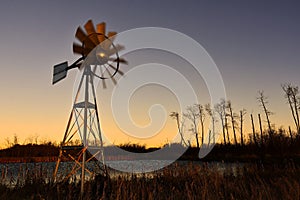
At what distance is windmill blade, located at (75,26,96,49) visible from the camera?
29.7 ft

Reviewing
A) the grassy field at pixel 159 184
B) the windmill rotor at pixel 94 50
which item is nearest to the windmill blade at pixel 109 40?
the windmill rotor at pixel 94 50

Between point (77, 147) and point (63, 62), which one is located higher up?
point (63, 62)

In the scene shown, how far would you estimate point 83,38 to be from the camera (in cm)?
918

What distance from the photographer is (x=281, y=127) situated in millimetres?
47219

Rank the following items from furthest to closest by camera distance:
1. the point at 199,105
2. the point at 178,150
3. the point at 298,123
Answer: the point at 199,105 < the point at 178,150 < the point at 298,123

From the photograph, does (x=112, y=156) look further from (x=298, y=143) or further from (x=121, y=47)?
(x=121, y=47)

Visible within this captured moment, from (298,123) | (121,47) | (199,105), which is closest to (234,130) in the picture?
(199,105)

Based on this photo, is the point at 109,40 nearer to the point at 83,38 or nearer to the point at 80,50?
the point at 83,38

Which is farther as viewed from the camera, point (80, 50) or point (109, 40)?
point (80, 50)

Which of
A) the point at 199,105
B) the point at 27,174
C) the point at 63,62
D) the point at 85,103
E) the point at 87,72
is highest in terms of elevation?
the point at 199,105

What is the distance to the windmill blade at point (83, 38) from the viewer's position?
29.7 ft

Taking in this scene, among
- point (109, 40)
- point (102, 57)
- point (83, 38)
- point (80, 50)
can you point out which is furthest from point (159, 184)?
point (83, 38)

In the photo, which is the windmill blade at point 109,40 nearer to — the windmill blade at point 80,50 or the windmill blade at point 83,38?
the windmill blade at point 83,38

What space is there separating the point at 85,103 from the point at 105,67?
170cm
